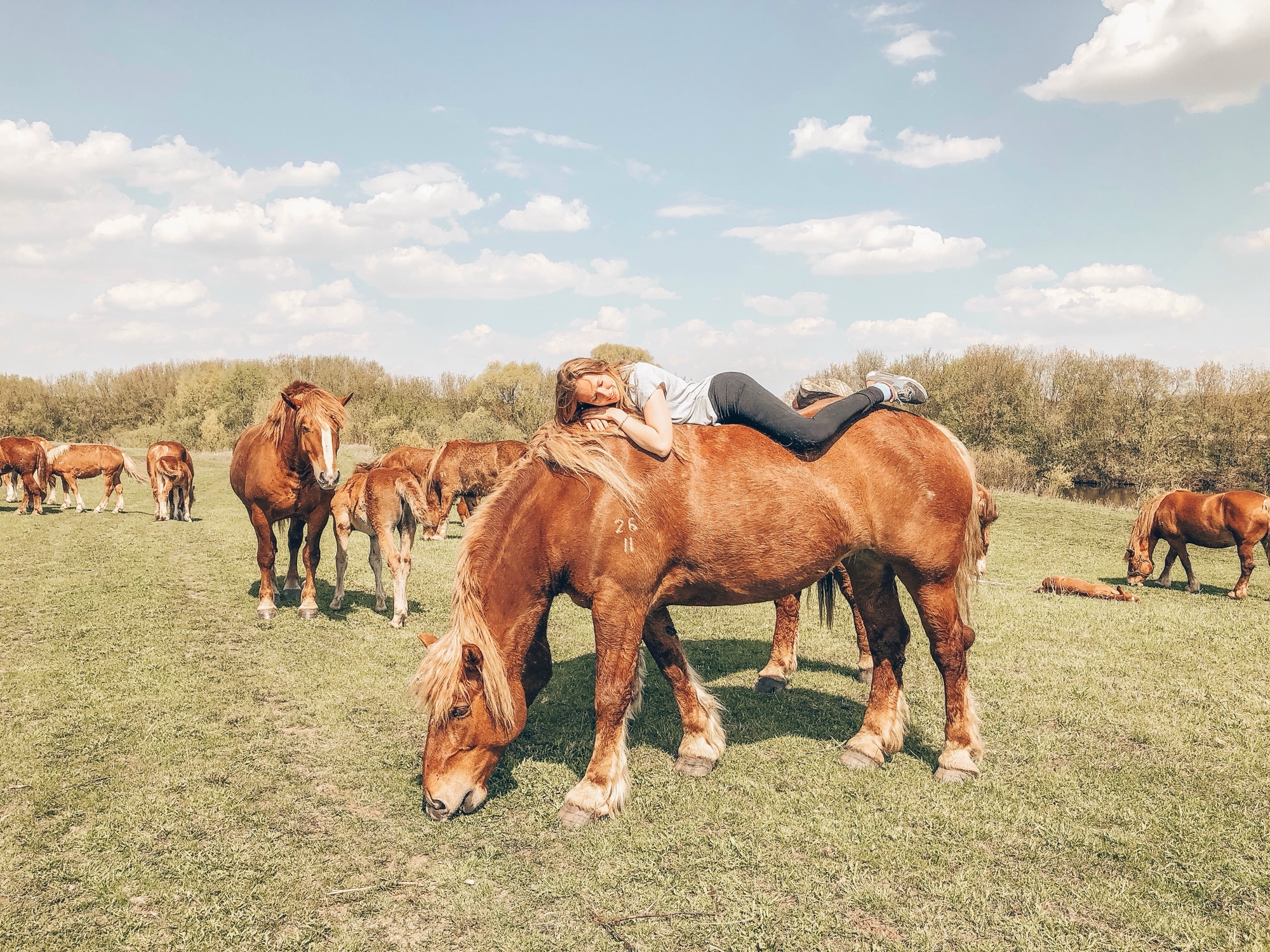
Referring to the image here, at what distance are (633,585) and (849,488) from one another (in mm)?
1454

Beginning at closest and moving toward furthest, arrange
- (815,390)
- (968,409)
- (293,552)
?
(815,390) < (293,552) < (968,409)

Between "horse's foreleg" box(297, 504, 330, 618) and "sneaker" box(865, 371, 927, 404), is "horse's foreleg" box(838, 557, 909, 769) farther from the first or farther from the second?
"horse's foreleg" box(297, 504, 330, 618)

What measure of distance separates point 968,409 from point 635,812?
128ft

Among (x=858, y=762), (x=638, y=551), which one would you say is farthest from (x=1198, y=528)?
(x=638, y=551)

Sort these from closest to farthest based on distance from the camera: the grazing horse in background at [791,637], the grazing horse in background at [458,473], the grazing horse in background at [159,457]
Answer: the grazing horse in background at [791,637]
the grazing horse in background at [458,473]
the grazing horse in background at [159,457]

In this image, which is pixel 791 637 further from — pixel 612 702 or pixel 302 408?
pixel 302 408

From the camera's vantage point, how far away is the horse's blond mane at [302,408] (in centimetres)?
762

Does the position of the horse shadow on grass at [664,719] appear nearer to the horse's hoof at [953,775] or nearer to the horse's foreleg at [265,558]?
the horse's hoof at [953,775]

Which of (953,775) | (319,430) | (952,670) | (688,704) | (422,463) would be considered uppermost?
(319,430)

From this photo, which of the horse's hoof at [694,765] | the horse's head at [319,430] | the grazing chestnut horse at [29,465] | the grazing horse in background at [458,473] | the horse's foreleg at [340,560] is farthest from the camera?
the grazing chestnut horse at [29,465]

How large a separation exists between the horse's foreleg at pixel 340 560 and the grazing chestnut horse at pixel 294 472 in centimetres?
32

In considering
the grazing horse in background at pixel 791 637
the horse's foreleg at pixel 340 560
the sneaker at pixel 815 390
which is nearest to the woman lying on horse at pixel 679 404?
the sneaker at pixel 815 390

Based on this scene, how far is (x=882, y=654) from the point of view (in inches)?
196

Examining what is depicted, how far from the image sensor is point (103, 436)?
5341cm
